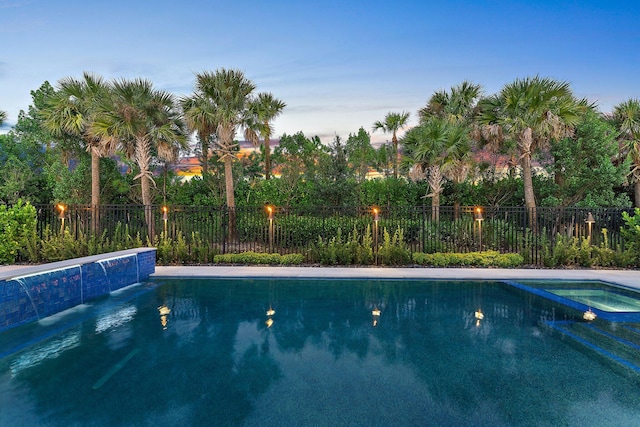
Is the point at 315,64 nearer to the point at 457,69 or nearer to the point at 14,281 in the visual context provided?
the point at 457,69

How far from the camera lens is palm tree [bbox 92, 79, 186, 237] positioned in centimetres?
1598

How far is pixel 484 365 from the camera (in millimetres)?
4609

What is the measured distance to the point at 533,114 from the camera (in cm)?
1535

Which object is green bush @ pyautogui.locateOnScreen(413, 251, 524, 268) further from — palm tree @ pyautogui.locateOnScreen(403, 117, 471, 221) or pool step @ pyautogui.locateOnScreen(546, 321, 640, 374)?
pool step @ pyautogui.locateOnScreen(546, 321, 640, 374)

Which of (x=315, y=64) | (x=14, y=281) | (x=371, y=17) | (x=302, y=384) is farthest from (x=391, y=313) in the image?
(x=315, y=64)

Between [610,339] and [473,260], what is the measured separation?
6.21 m

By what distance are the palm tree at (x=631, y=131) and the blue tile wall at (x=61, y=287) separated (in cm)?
2098

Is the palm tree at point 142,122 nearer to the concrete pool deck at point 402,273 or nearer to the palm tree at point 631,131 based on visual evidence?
the concrete pool deck at point 402,273

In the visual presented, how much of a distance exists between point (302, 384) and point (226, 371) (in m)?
0.98

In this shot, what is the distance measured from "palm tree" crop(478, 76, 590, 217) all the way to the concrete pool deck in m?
6.77

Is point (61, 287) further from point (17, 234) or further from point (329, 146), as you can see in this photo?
point (329, 146)

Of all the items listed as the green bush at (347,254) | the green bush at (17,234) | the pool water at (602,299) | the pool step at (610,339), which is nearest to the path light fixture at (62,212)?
the green bush at (17,234)

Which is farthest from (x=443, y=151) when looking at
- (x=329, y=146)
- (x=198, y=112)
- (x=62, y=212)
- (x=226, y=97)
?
(x=62, y=212)

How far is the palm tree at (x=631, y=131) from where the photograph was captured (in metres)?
17.6
